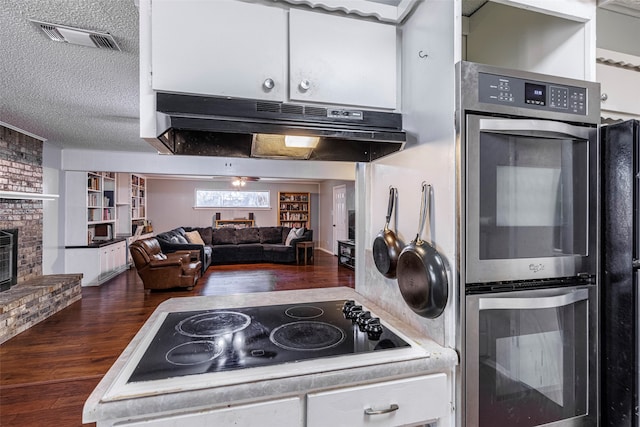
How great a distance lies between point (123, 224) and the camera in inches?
290

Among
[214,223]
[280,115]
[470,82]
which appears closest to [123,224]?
[214,223]

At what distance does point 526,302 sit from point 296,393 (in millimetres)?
783

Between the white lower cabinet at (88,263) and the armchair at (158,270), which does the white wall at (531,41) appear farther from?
the white lower cabinet at (88,263)

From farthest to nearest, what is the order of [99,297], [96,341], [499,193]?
[99,297], [96,341], [499,193]

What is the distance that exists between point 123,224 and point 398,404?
26.3 feet

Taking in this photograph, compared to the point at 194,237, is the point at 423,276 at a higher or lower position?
higher

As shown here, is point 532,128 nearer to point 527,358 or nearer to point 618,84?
point 527,358

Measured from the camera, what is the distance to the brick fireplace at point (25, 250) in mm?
3430

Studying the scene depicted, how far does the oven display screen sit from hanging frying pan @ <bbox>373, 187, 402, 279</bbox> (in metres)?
0.56

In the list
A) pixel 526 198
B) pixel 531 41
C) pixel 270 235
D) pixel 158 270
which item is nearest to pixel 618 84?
pixel 531 41

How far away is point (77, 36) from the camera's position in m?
1.84

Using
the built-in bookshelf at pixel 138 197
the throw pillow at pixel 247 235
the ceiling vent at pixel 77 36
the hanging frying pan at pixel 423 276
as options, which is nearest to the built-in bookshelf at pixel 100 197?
the built-in bookshelf at pixel 138 197

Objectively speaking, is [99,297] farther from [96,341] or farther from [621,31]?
[621,31]

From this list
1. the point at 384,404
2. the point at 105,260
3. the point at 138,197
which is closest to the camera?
the point at 384,404
